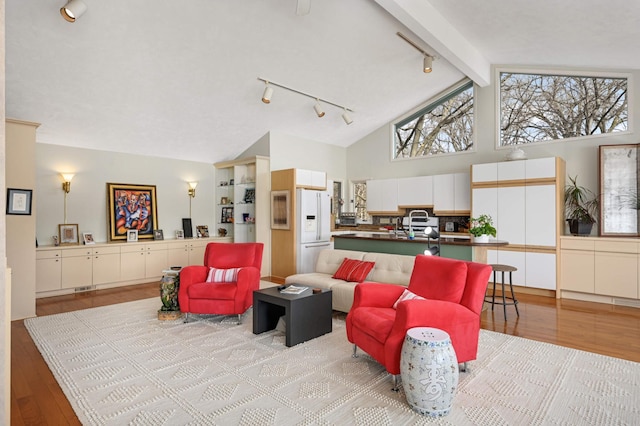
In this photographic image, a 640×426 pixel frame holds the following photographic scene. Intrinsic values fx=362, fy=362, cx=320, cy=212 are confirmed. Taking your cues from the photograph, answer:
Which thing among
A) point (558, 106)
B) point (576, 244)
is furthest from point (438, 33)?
point (576, 244)

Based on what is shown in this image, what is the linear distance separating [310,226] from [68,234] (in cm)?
404

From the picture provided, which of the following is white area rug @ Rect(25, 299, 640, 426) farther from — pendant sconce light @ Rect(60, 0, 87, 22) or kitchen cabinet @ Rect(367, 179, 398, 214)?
kitchen cabinet @ Rect(367, 179, 398, 214)

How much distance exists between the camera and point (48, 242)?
19.0 feet

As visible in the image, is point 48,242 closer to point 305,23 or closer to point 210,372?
point 210,372

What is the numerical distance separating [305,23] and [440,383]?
4.23m

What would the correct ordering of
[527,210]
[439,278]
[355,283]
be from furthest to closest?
1. [527,210]
2. [355,283]
3. [439,278]

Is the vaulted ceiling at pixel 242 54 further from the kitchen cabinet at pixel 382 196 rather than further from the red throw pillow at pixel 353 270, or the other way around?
the red throw pillow at pixel 353 270

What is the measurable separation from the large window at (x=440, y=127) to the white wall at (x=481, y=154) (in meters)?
0.19

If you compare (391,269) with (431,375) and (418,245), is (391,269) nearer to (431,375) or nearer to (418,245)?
(418,245)

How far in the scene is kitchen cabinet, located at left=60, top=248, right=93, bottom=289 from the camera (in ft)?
18.4

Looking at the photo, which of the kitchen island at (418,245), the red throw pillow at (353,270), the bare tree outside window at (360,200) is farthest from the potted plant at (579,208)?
the bare tree outside window at (360,200)

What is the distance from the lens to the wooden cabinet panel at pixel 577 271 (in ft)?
16.9

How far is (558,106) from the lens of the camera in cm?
602

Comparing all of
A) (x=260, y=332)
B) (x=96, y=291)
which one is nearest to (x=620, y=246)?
(x=260, y=332)
